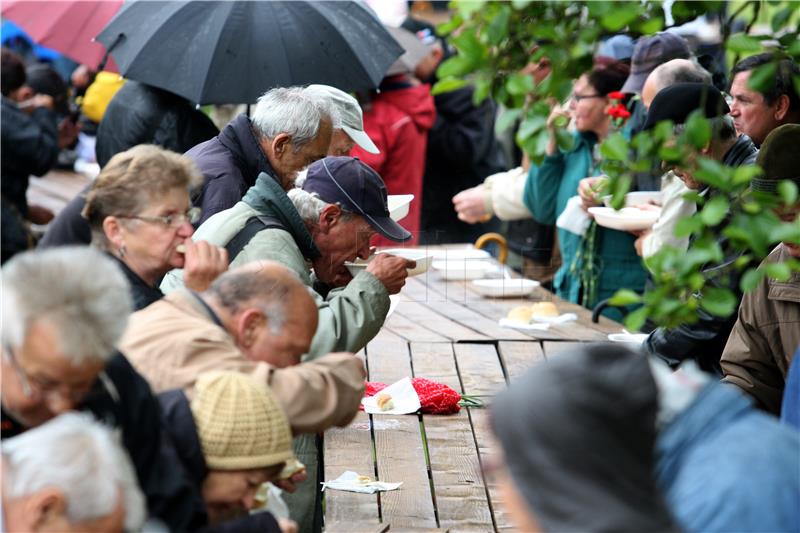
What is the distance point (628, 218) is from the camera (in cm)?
546

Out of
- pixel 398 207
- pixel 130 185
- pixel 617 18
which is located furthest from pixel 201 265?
pixel 398 207

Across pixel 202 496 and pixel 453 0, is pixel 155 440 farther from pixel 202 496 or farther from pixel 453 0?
pixel 453 0

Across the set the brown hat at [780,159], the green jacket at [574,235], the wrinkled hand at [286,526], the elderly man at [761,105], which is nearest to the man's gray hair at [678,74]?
the elderly man at [761,105]

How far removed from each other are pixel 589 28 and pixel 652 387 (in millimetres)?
725

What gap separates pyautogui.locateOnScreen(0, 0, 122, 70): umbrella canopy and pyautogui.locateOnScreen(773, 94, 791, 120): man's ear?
4850 mm

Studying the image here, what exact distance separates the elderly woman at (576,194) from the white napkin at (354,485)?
2.74 m

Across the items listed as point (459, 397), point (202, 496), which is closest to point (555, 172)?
point (459, 397)

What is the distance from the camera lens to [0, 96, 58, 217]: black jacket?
24.9ft

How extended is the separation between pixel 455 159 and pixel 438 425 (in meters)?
4.92

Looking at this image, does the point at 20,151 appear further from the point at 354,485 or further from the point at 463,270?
the point at 354,485

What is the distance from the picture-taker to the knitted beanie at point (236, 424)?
236 centimetres

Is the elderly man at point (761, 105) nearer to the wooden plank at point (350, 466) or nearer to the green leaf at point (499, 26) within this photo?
the wooden plank at point (350, 466)

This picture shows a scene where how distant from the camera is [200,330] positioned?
2.58 meters

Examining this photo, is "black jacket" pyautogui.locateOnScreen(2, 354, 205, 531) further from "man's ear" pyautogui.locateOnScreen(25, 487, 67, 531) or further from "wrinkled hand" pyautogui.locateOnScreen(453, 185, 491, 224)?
→ "wrinkled hand" pyautogui.locateOnScreen(453, 185, 491, 224)
